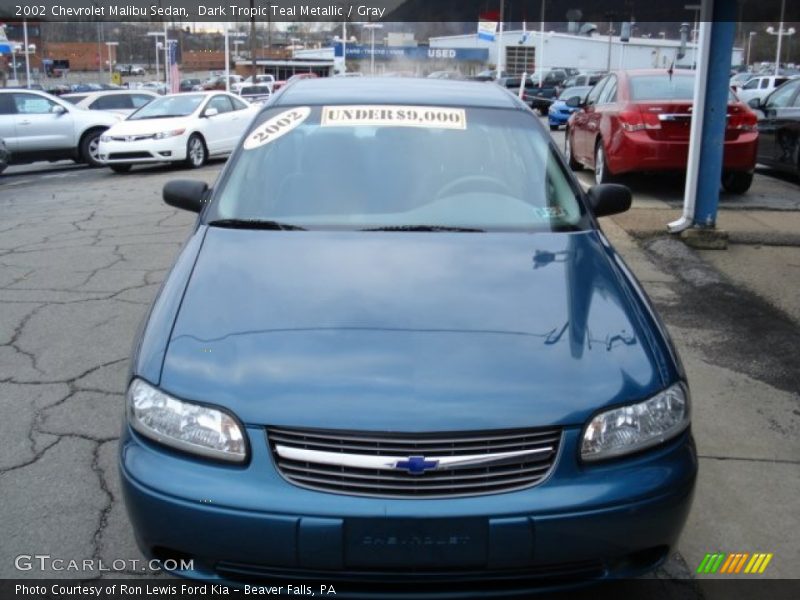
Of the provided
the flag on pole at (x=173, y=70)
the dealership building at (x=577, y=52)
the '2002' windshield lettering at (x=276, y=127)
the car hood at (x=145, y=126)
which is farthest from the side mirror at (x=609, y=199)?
the dealership building at (x=577, y=52)

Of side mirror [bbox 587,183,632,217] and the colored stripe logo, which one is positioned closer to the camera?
the colored stripe logo

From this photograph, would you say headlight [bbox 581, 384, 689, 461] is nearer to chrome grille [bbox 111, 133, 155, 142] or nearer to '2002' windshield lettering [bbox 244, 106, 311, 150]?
'2002' windshield lettering [bbox 244, 106, 311, 150]

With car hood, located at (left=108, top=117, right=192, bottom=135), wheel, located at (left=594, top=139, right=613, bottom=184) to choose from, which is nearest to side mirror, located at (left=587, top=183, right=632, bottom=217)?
wheel, located at (left=594, top=139, right=613, bottom=184)

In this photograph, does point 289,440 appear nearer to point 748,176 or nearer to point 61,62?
point 748,176

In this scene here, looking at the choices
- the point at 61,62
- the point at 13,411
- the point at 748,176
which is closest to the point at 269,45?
the point at 61,62

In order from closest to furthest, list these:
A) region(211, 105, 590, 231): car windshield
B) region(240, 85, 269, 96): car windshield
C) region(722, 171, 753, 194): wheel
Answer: region(211, 105, 590, 231): car windshield < region(722, 171, 753, 194): wheel < region(240, 85, 269, 96): car windshield

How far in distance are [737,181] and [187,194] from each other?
8455 mm

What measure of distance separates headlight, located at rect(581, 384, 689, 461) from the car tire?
51.6 feet

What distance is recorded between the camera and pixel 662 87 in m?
10.3

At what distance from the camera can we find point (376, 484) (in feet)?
7.43

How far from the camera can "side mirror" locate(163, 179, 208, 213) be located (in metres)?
4.02

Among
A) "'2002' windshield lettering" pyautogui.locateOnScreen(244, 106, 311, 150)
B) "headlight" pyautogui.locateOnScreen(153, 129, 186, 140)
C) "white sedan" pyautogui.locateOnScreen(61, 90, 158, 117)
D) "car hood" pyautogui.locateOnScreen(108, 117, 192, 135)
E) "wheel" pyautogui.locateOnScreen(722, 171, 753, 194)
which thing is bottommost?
"wheel" pyautogui.locateOnScreen(722, 171, 753, 194)

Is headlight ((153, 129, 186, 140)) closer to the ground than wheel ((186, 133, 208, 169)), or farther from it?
farther from it

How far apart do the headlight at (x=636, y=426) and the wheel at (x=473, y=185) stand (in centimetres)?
Answer: 142
